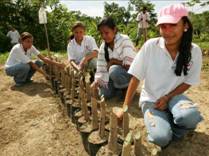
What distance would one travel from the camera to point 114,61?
4500 millimetres

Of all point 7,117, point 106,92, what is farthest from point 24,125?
point 106,92

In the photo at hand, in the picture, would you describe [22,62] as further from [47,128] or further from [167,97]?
[167,97]

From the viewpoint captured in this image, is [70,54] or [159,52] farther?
[70,54]

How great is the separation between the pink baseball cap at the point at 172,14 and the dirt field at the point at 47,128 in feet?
3.76

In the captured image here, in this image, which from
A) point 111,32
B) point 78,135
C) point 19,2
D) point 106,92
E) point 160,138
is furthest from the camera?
point 19,2

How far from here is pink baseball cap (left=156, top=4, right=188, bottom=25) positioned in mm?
2818

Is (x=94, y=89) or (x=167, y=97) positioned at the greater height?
(x=167, y=97)

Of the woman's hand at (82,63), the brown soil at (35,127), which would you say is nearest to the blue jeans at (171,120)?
the brown soil at (35,127)

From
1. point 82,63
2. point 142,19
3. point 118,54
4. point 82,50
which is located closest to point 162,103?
point 118,54

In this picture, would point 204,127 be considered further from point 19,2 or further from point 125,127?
point 19,2

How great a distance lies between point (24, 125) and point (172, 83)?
202 cm

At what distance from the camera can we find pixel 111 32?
4207 millimetres

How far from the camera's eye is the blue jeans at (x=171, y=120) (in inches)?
114

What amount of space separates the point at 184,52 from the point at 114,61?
1.55 meters
